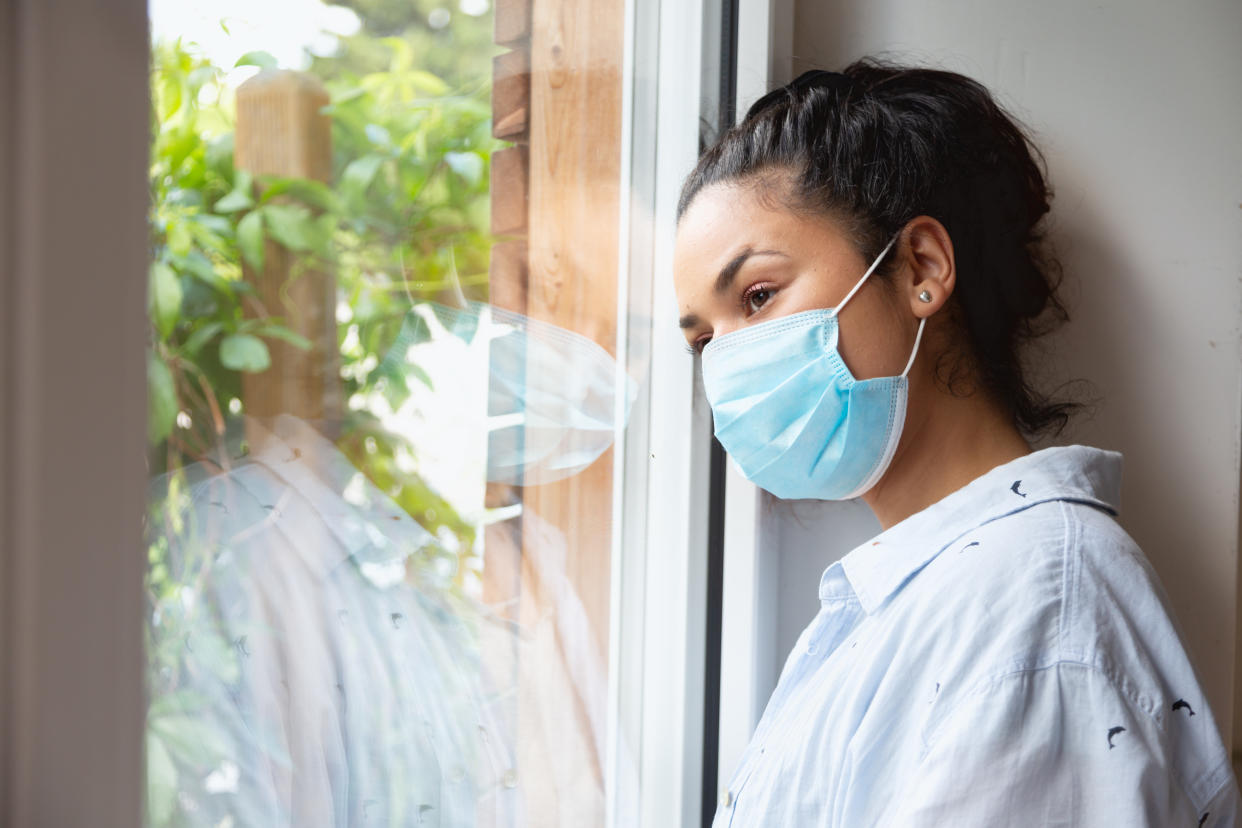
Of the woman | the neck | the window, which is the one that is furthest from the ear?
the window

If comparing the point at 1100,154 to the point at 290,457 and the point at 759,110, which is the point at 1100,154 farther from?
the point at 290,457

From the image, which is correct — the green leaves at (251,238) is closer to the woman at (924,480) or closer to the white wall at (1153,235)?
the woman at (924,480)

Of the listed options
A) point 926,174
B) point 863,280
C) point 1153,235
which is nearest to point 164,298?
point 863,280

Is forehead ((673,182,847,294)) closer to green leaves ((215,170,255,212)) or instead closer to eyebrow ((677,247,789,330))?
eyebrow ((677,247,789,330))

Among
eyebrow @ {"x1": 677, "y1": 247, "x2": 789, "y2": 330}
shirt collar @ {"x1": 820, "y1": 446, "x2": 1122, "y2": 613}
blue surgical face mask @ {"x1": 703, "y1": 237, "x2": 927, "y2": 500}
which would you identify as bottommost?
shirt collar @ {"x1": 820, "y1": 446, "x2": 1122, "y2": 613}

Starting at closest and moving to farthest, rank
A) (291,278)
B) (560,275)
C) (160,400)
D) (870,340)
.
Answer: (160,400) → (291,278) → (870,340) → (560,275)

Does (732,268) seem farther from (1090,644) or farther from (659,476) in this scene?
(1090,644)

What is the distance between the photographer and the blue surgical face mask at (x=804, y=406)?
89 cm

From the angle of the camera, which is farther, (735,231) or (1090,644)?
(735,231)

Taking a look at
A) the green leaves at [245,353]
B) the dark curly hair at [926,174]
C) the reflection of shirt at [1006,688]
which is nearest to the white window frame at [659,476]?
the dark curly hair at [926,174]

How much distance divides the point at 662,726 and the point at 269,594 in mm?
725

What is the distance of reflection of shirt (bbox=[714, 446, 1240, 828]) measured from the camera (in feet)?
2.13

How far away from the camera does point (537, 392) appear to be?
37.2 inches

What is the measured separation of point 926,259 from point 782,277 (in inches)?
6.1
